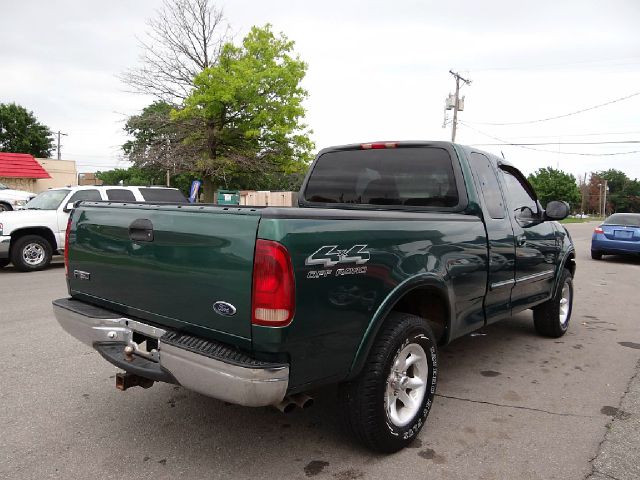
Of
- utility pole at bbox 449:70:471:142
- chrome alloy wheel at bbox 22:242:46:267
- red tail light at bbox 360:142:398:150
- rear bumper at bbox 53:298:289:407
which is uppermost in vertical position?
utility pole at bbox 449:70:471:142

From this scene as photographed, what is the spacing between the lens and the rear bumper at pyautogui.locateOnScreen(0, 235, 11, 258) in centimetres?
970

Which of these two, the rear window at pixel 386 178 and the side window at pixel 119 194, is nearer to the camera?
the rear window at pixel 386 178

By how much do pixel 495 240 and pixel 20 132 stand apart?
68285mm

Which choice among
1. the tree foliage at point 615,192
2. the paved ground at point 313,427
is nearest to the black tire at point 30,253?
the paved ground at point 313,427

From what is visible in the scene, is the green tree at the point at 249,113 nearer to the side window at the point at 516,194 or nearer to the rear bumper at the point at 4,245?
the rear bumper at the point at 4,245

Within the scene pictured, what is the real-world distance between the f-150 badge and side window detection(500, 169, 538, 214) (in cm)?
244

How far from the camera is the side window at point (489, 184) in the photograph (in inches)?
162

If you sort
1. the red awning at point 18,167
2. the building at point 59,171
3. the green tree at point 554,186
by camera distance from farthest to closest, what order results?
the green tree at point 554,186, the building at point 59,171, the red awning at point 18,167

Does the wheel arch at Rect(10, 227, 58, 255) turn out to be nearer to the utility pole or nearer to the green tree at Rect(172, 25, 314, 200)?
the green tree at Rect(172, 25, 314, 200)

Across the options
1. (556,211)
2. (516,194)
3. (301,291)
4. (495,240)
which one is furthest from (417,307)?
(556,211)

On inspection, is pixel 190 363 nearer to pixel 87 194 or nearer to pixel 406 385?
pixel 406 385

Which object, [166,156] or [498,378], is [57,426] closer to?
[498,378]

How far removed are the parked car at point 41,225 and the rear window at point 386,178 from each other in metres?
5.70

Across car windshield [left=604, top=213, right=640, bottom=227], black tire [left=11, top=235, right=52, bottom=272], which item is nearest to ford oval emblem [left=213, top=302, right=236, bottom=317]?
black tire [left=11, top=235, right=52, bottom=272]
